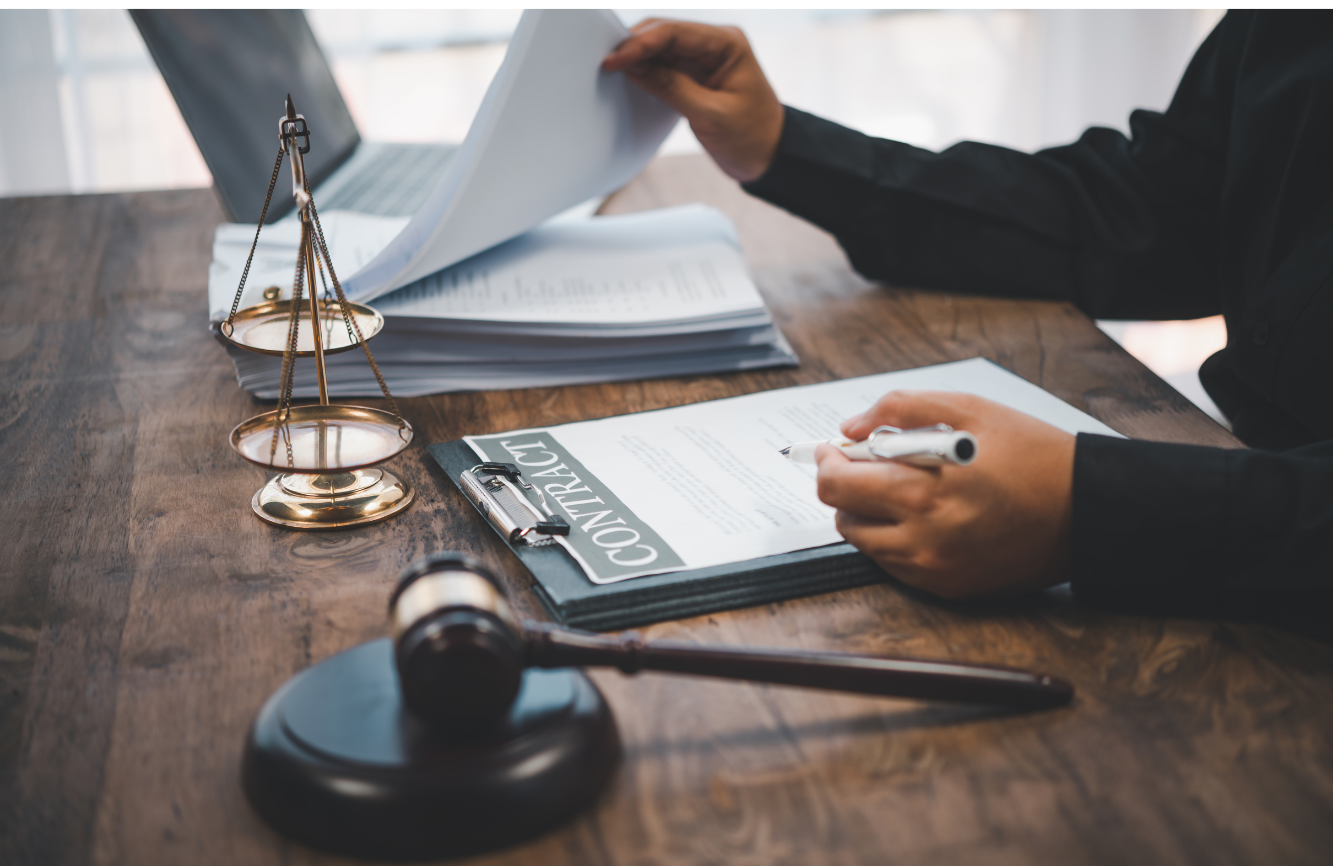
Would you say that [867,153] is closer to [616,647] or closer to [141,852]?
[616,647]

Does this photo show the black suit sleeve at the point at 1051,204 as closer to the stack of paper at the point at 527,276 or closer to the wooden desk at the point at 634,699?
the stack of paper at the point at 527,276

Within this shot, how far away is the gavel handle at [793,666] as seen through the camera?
45 cm

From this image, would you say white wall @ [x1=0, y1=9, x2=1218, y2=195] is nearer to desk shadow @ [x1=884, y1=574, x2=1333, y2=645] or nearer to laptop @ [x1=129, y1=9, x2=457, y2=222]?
laptop @ [x1=129, y1=9, x2=457, y2=222]

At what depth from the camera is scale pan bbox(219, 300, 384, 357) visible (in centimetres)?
69

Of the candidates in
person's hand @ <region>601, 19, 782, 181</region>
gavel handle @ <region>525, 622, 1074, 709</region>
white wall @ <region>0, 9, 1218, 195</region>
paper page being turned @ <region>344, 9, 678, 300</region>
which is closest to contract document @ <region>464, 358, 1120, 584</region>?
gavel handle @ <region>525, 622, 1074, 709</region>

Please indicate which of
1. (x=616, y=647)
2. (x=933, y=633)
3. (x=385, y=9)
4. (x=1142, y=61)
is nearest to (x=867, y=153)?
(x=933, y=633)

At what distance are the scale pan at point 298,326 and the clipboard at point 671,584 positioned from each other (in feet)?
0.60

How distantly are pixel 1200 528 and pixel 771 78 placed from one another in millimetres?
2803

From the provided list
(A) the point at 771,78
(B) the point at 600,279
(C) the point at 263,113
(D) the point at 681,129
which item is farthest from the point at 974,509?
(D) the point at 681,129

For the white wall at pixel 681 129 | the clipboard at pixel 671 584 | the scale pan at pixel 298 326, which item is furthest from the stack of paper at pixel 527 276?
the white wall at pixel 681 129

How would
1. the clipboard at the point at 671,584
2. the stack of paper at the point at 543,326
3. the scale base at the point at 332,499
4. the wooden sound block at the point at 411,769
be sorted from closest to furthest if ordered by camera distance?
1. the wooden sound block at the point at 411,769
2. the clipboard at the point at 671,584
3. the scale base at the point at 332,499
4. the stack of paper at the point at 543,326

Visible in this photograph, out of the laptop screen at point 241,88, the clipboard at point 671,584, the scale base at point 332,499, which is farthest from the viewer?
the laptop screen at point 241,88

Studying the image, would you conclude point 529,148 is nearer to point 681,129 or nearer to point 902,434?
point 902,434

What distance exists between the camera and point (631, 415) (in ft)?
2.63
